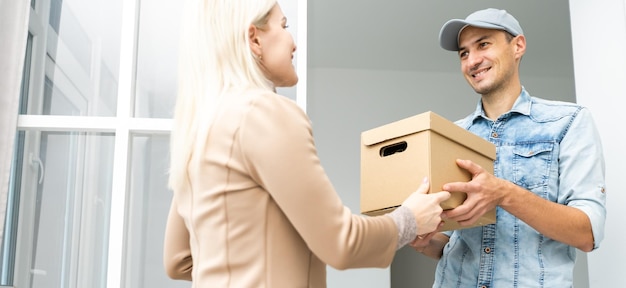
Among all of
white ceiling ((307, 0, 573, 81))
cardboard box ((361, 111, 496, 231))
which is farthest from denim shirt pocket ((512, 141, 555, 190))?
white ceiling ((307, 0, 573, 81))

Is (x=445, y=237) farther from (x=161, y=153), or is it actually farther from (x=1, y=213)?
(x=1, y=213)

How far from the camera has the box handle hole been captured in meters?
1.59

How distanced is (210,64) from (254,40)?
0.31ft

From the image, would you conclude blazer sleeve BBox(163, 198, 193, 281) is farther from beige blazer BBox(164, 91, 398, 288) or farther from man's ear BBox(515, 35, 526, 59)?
man's ear BBox(515, 35, 526, 59)

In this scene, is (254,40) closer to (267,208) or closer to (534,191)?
(267,208)

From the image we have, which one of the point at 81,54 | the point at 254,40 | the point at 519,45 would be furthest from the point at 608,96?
the point at 81,54

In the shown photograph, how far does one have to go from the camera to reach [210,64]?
125 centimetres

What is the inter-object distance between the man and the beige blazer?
15.7 inches

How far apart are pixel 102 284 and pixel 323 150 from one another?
135 inches

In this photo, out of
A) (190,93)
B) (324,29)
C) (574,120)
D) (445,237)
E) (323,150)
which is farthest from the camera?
(323,150)

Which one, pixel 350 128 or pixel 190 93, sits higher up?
pixel 350 128

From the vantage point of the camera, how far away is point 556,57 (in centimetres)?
538

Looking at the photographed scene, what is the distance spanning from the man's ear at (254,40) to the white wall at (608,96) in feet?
3.91

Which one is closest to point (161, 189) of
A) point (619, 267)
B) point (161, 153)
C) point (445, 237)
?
point (161, 153)
